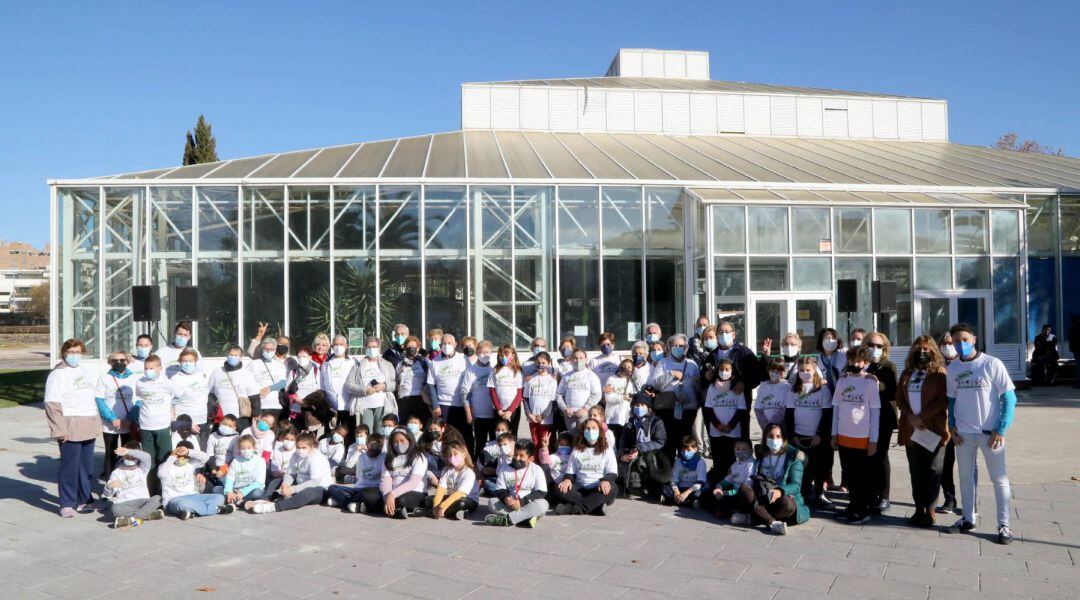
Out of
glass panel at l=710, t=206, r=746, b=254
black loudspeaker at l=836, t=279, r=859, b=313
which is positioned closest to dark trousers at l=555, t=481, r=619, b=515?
black loudspeaker at l=836, t=279, r=859, b=313

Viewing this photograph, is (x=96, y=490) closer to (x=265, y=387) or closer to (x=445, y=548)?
(x=265, y=387)

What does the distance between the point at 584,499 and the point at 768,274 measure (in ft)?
39.9

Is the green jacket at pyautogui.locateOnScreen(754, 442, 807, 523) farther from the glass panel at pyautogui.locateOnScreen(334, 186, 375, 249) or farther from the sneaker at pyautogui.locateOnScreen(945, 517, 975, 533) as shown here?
the glass panel at pyautogui.locateOnScreen(334, 186, 375, 249)

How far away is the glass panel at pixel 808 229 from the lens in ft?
62.3

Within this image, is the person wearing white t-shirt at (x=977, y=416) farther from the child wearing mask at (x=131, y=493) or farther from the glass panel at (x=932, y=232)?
A: the glass panel at (x=932, y=232)

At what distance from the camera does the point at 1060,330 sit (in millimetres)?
21656

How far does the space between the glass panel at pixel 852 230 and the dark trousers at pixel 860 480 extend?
483 inches

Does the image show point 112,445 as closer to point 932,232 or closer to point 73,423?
point 73,423

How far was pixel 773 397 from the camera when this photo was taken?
8.58m

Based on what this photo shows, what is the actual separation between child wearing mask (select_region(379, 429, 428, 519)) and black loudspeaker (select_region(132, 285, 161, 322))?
7.68 m

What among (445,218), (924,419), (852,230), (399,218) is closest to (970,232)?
(852,230)

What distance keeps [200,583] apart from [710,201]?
48.8 feet

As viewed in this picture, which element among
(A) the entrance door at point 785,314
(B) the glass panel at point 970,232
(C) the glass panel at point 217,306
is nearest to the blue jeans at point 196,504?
(C) the glass panel at point 217,306

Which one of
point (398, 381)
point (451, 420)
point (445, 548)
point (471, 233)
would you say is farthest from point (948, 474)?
point (471, 233)
